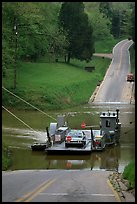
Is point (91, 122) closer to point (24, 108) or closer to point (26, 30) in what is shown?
point (24, 108)

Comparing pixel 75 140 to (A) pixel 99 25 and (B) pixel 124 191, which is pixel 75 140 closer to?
(B) pixel 124 191

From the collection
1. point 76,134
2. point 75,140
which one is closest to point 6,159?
point 75,140

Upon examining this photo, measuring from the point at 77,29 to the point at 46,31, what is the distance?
7.27 metres

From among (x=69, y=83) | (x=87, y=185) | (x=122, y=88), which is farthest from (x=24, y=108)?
(x=87, y=185)

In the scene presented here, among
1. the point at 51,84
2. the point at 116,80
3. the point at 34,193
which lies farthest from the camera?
the point at 116,80

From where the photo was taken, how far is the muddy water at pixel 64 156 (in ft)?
93.0

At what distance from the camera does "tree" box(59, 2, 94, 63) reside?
7312cm

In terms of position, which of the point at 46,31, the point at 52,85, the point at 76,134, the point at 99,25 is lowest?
the point at 76,134

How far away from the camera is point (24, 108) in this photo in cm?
5275

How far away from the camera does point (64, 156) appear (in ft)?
102

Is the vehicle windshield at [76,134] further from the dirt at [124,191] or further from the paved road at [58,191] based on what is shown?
the dirt at [124,191]

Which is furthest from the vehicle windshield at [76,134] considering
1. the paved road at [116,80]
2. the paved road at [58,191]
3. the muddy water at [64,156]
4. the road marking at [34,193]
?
the paved road at [116,80]

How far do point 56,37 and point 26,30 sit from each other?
6.63 meters

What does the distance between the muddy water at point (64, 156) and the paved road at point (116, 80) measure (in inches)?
254
